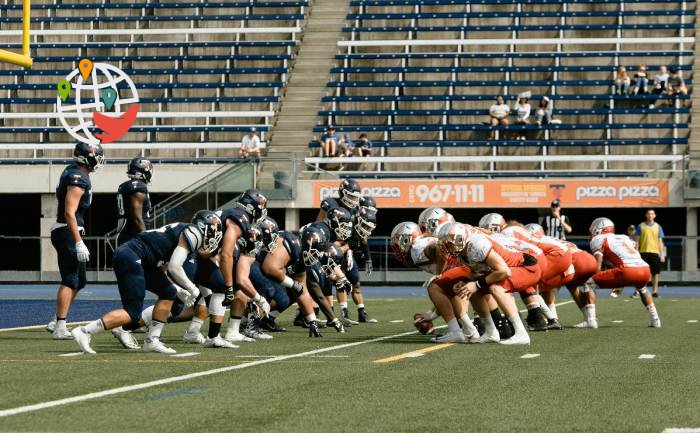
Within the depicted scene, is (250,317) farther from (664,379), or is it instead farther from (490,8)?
(490,8)

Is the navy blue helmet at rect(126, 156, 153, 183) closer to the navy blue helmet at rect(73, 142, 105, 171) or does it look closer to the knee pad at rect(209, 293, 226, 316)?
the navy blue helmet at rect(73, 142, 105, 171)

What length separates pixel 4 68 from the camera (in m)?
37.9

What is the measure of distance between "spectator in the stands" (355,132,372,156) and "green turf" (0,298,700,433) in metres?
20.0

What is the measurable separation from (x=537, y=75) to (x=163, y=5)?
1219 centimetres

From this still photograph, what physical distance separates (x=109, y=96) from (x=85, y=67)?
192cm

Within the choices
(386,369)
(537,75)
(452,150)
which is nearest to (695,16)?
(537,75)

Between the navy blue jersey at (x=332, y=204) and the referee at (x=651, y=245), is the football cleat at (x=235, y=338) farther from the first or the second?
the referee at (x=651, y=245)

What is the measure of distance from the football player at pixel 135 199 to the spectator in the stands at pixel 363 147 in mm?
19647

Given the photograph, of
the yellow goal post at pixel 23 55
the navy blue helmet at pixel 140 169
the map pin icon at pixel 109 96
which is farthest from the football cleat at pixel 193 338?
Result: the map pin icon at pixel 109 96

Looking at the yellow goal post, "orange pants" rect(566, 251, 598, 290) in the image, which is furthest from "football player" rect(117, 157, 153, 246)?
the yellow goal post

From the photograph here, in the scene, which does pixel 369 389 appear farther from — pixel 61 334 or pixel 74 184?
pixel 74 184

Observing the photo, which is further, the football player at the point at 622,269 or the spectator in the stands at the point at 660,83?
the spectator in the stands at the point at 660,83

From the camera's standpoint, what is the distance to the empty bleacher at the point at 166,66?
113 feet

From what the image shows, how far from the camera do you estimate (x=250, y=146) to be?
1286 inches
